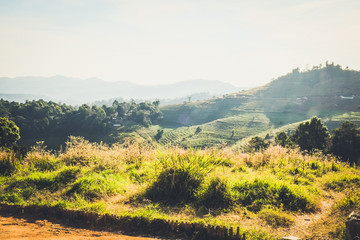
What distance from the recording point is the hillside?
307ft

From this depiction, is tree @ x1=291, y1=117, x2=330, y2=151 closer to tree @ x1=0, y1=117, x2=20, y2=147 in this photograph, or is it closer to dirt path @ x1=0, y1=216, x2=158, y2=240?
dirt path @ x1=0, y1=216, x2=158, y2=240

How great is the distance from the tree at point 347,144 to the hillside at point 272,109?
46948 mm

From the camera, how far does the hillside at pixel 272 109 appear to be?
307ft

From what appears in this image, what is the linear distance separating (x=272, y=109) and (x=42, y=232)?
136m

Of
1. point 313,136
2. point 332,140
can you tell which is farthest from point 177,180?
point 313,136

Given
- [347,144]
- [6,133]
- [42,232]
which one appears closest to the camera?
[42,232]

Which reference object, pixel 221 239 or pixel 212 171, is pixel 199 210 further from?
pixel 212 171

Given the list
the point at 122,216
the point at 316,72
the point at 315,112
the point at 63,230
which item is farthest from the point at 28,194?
the point at 316,72

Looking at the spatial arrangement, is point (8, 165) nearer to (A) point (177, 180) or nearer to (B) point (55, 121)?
(A) point (177, 180)

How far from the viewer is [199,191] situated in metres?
6.24

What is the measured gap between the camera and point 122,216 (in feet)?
16.7

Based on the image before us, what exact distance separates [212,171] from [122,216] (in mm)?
3610

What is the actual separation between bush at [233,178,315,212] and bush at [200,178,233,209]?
0.32 m

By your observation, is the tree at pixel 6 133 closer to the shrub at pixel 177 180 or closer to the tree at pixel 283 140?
the shrub at pixel 177 180
